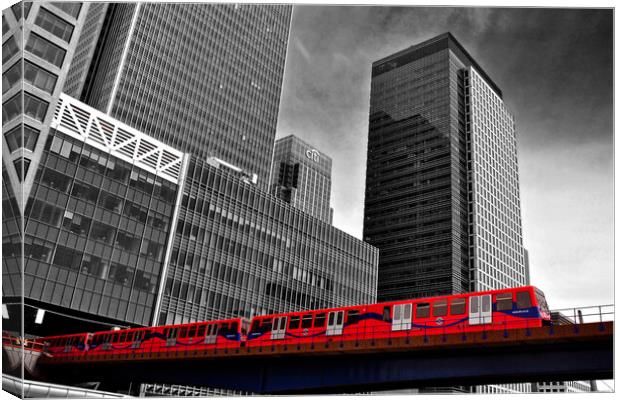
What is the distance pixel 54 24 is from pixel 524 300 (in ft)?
105

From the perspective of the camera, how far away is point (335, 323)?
35250 millimetres

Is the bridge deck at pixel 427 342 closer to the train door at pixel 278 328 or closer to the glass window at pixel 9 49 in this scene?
the train door at pixel 278 328

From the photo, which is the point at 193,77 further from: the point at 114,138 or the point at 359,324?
the point at 359,324

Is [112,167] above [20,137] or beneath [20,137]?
above

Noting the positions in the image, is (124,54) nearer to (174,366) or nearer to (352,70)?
(352,70)

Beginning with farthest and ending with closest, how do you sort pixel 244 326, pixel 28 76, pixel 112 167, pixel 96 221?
pixel 112 167 → pixel 96 221 → pixel 244 326 → pixel 28 76

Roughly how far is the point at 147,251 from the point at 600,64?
51.0 meters

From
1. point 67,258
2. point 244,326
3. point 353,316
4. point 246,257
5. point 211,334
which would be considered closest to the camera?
point 353,316

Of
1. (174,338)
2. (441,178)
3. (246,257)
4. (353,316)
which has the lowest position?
(174,338)

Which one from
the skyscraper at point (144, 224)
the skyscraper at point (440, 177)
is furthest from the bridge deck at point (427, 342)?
the skyscraper at point (440, 177)

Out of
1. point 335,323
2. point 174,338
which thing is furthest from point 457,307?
point 174,338

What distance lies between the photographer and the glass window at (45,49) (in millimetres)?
33188

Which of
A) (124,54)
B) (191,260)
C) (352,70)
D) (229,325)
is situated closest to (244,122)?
(124,54)

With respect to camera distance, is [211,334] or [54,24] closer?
[54,24]
